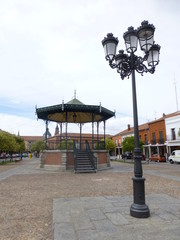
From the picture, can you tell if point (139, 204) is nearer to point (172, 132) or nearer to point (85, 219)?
point (85, 219)

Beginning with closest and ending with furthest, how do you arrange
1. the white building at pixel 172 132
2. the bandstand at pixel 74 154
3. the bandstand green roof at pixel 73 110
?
1. the bandstand at pixel 74 154
2. the bandstand green roof at pixel 73 110
3. the white building at pixel 172 132

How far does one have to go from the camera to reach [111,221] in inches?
161

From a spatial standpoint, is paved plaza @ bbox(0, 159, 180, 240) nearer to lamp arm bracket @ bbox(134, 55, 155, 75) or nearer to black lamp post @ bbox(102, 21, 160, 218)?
black lamp post @ bbox(102, 21, 160, 218)

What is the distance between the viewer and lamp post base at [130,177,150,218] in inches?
168

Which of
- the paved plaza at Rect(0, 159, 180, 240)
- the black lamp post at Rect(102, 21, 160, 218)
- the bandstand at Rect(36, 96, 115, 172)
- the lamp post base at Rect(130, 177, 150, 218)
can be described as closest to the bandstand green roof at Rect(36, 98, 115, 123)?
the bandstand at Rect(36, 96, 115, 172)

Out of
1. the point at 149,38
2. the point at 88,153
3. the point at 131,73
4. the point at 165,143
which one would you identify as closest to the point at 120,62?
the point at 131,73

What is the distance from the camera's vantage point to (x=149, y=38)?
493 cm

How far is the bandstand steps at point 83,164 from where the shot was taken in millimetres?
13891

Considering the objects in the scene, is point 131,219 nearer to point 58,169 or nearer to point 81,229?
point 81,229

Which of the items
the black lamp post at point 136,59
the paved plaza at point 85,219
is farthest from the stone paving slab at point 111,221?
the black lamp post at point 136,59

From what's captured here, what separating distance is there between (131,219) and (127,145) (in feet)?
71.8

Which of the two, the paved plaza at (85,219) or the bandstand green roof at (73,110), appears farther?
the bandstand green roof at (73,110)

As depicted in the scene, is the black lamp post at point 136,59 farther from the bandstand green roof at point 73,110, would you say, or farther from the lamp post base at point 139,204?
the bandstand green roof at point 73,110

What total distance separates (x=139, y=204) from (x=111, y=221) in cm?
79
